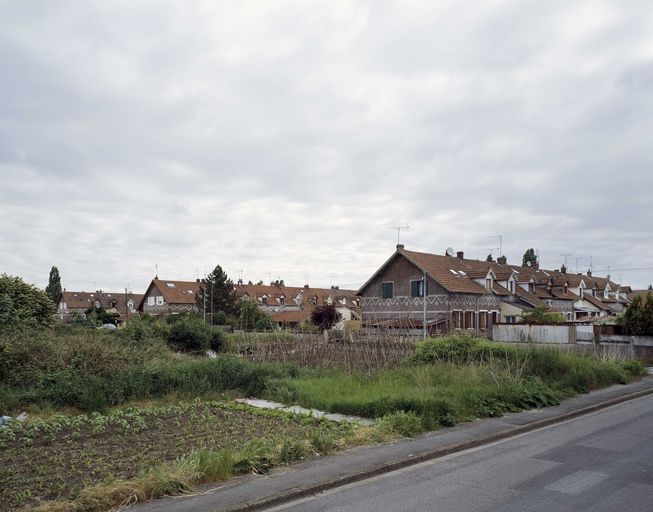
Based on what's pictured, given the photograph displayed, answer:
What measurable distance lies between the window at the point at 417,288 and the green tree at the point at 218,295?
31.4m

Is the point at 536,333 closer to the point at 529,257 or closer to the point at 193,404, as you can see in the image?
the point at 193,404

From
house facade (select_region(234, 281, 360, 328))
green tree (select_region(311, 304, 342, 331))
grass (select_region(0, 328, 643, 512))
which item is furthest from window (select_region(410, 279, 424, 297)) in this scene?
house facade (select_region(234, 281, 360, 328))

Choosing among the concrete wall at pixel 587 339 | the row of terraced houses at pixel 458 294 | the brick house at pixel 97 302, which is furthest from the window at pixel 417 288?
the brick house at pixel 97 302

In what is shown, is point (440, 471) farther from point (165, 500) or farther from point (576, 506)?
point (165, 500)

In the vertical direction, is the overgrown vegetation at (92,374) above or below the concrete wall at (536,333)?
below

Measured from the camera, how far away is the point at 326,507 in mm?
6621

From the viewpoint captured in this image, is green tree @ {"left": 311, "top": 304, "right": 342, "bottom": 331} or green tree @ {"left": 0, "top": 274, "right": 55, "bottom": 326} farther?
green tree @ {"left": 311, "top": 304, "right": 342, "bottom": 331}

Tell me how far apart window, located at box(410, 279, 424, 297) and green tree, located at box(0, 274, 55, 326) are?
32.2 m

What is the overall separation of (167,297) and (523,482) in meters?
82.5

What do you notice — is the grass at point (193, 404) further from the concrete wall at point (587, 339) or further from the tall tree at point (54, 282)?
the tall tree at point (54, 282)

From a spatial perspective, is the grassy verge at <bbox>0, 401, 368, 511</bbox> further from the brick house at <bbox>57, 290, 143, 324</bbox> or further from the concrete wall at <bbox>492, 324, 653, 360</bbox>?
the brick house at <bbox>57, 290, 143, 324</bbox>

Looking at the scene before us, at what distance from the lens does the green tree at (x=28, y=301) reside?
70.3 ft

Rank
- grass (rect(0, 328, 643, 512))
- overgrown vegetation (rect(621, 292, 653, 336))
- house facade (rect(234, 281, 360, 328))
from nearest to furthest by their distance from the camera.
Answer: grass (rect(0, 328, 643, 512)), overgrown vegetation (rect(621, 292, 653, 336)), house facade (rect(234, 281, 360, 328))

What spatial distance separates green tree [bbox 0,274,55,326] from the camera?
2144 cm
